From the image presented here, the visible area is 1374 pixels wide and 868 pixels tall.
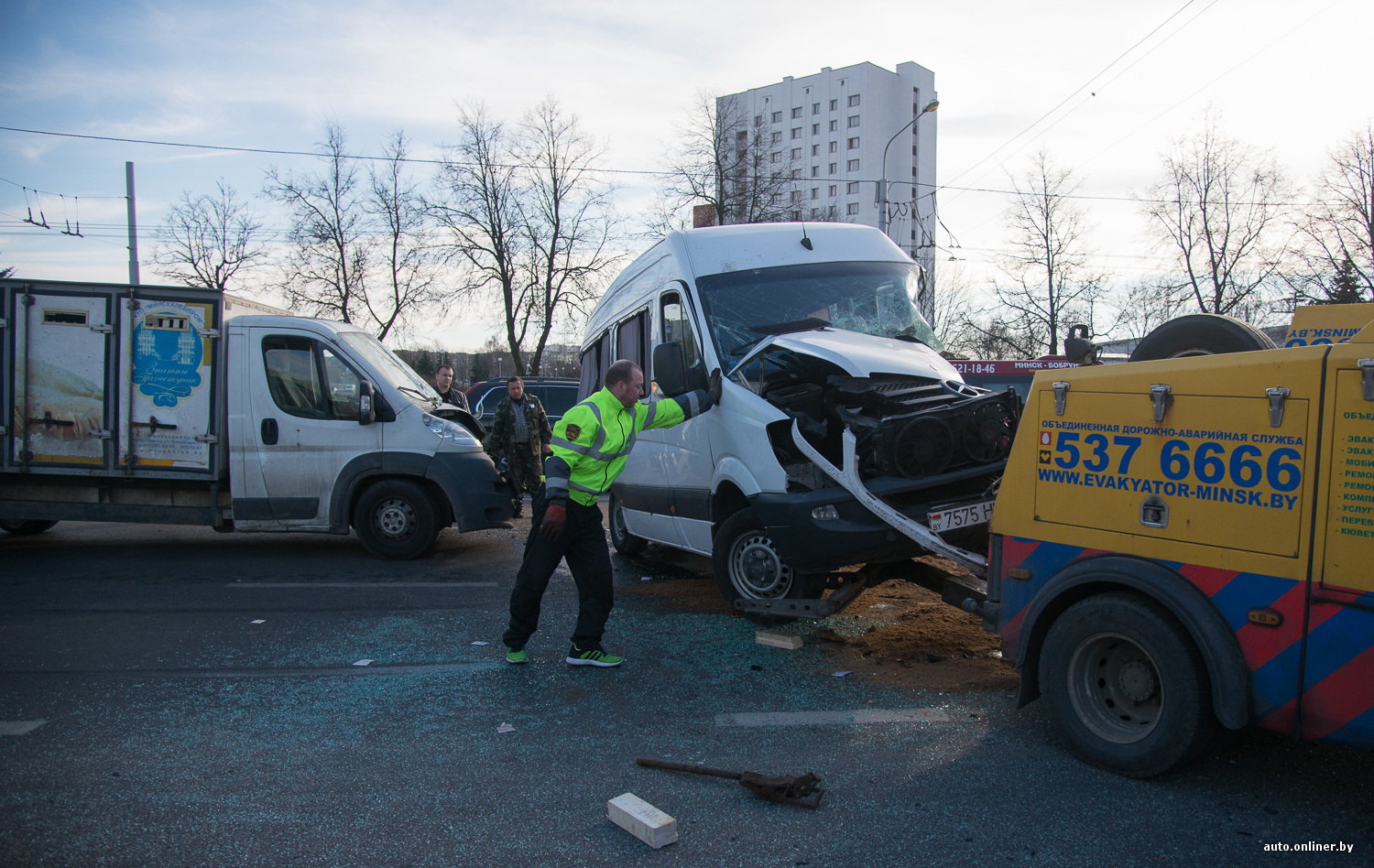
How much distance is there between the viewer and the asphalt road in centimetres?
307

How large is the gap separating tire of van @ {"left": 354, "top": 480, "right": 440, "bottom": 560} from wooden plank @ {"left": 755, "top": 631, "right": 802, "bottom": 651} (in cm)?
409

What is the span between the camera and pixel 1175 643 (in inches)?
128

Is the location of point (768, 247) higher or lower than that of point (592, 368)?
higher

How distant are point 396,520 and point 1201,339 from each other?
22.8 feet

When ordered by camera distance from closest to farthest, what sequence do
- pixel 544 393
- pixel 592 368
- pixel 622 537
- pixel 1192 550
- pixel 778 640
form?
pixel 1192 550, pixel 778 640, pixel 622 537, pixel 592 368, pixel 544 393

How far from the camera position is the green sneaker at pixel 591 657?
5.12 m

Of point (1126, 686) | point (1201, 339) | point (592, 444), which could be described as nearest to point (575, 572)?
point (592, 444)

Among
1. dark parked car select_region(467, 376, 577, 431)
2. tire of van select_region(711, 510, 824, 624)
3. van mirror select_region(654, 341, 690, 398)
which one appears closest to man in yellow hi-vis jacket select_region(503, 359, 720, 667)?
van mirror select_region(654, 341, 690, 398)

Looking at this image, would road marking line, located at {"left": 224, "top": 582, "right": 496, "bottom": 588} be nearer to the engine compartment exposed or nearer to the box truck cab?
the box truck cab

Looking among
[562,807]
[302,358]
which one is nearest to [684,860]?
[562,807]

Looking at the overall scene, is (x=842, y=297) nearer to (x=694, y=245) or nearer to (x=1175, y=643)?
(x=694, y=245)

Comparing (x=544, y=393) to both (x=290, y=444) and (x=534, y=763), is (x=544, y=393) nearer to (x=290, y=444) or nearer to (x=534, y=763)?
(x=290, y=444)

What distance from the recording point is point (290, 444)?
822cm

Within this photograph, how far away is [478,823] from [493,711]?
47.3 inches
